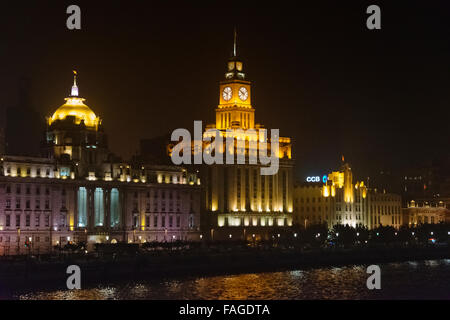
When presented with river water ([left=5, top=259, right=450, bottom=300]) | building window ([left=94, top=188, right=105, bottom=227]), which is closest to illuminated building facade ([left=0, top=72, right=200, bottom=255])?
building window ([left=94, top=188, right=105, bottom=227])

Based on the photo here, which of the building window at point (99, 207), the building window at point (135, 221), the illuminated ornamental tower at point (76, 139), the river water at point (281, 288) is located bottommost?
the river water at point (281, 288)

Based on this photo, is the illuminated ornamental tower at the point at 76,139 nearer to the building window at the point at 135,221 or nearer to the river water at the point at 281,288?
the building window at the point at 135,221

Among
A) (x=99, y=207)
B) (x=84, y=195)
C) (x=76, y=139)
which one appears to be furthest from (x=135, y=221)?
(x=76, y=139)

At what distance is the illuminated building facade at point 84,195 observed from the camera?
160 meters

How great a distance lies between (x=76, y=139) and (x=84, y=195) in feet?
34.0

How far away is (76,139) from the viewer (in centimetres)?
17388

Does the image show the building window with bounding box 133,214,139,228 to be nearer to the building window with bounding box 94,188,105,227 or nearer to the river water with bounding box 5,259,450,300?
the building window with bounding box 94,188,105,227

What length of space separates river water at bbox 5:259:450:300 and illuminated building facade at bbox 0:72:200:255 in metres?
32.1

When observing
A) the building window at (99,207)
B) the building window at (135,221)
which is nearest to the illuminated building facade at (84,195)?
the building window at (99,207)

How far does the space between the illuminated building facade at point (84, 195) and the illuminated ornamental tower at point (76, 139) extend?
168 millimetres

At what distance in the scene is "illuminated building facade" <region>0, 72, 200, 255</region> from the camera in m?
160
